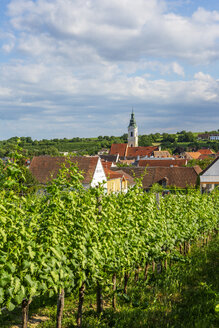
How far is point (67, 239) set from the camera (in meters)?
4.45

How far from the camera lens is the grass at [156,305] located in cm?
506

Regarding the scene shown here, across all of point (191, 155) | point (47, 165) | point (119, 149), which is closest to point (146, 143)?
point (119, 149)

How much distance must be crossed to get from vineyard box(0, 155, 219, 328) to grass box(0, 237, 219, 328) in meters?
0.29

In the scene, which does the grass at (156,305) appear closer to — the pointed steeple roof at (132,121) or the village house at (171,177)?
the village house at (171,177)

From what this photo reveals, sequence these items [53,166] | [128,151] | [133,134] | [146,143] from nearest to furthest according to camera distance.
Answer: [53,166]
[128,151]
[133,134]
[146,143]

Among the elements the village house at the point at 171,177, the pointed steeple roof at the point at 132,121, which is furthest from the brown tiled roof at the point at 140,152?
the village house at the point at 171,177

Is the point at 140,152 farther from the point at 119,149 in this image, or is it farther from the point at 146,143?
the point at 146,143

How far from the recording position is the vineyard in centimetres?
353

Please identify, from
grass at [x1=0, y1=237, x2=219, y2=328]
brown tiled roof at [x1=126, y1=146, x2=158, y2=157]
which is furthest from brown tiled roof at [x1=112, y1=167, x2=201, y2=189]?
brown tiled roof at [x1=126, y1=146, x2=158, y2=157]

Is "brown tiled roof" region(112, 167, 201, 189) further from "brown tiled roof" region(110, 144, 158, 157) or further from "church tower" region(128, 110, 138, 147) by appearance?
"church tower" region(128, 110, 138, 147)

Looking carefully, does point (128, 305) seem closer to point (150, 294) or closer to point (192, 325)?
point (150, 294)

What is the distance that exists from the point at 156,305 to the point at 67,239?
7.98ft

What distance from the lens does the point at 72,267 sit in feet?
14.4

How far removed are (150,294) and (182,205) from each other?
12.3 ft
